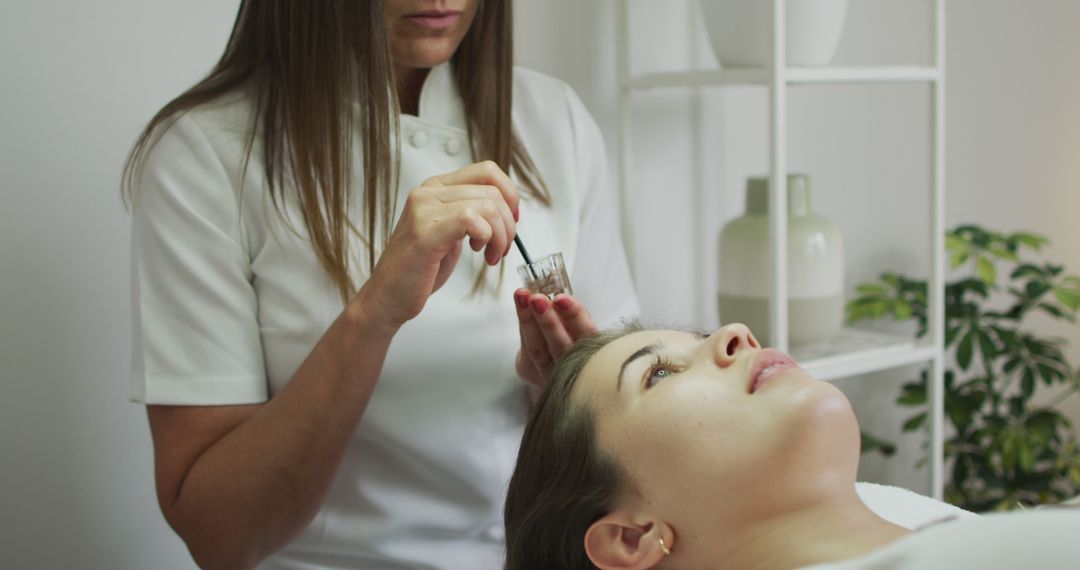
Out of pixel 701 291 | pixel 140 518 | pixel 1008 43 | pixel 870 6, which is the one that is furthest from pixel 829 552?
pixel 1008 43

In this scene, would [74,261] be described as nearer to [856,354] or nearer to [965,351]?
[856,354]

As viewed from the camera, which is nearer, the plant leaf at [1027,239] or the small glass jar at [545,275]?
the small glass jar at [545,275]

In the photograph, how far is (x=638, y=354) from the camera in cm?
103

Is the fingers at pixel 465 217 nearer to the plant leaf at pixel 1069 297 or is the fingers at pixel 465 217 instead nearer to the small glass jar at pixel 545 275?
the small glass jar at pixel 545 275

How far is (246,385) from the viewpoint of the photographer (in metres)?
1.19

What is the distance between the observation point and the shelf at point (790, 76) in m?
1.62

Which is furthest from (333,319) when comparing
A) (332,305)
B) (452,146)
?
(452,146)

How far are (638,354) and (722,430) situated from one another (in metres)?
0.12

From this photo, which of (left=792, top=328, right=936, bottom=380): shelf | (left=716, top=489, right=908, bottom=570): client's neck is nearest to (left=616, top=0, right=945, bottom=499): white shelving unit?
(left=792, top=328, right=936, bottom=380): shelf

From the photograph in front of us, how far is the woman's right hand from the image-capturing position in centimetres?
100

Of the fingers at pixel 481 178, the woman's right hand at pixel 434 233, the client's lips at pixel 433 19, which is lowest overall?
the woman's right hand at pixel 434 233

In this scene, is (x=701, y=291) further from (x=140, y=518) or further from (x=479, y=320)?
(x=140, y=518)

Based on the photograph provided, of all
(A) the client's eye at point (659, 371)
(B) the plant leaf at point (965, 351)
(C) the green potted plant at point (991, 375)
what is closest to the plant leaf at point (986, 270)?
(C) the green potted plant at point (991, 375)

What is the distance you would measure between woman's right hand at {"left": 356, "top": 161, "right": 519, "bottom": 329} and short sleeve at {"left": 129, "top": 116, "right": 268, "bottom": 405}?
8.0 inches
